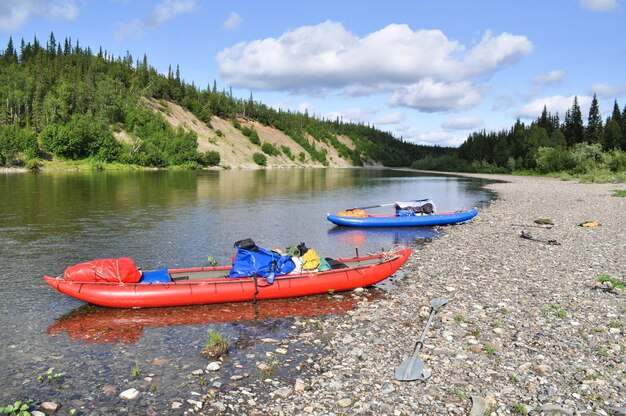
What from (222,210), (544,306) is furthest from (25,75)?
(544,306)

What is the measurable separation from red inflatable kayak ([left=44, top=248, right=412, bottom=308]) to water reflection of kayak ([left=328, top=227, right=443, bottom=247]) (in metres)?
11.5

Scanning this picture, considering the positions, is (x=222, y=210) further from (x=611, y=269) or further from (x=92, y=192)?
(x=611, y=269)

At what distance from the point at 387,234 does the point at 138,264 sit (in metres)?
16.9

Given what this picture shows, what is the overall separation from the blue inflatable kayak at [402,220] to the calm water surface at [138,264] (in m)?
0.55

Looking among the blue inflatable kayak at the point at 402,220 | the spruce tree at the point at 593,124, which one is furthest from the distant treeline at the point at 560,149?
the blue inflatable kayak at the point at 402,220

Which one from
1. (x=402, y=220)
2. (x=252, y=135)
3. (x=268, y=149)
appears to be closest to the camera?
(x=402, y=220)

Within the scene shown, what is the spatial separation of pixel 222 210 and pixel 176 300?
25899mm

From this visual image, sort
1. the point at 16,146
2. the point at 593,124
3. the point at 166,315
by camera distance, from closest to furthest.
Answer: the point at 166,315 < the point at 16,146 < the point at 593,124

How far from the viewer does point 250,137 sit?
591 ft

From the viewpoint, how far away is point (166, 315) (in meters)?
14.6

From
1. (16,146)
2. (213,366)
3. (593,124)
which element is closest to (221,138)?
(16,146)

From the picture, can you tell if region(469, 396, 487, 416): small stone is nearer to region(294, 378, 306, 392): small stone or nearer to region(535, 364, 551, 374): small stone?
region(535, 364, 551, 374): small stone

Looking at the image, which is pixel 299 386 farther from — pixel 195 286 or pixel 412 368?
pixel 195 286

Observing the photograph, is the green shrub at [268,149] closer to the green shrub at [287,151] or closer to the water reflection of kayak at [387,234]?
the green shrub at [287,151]
